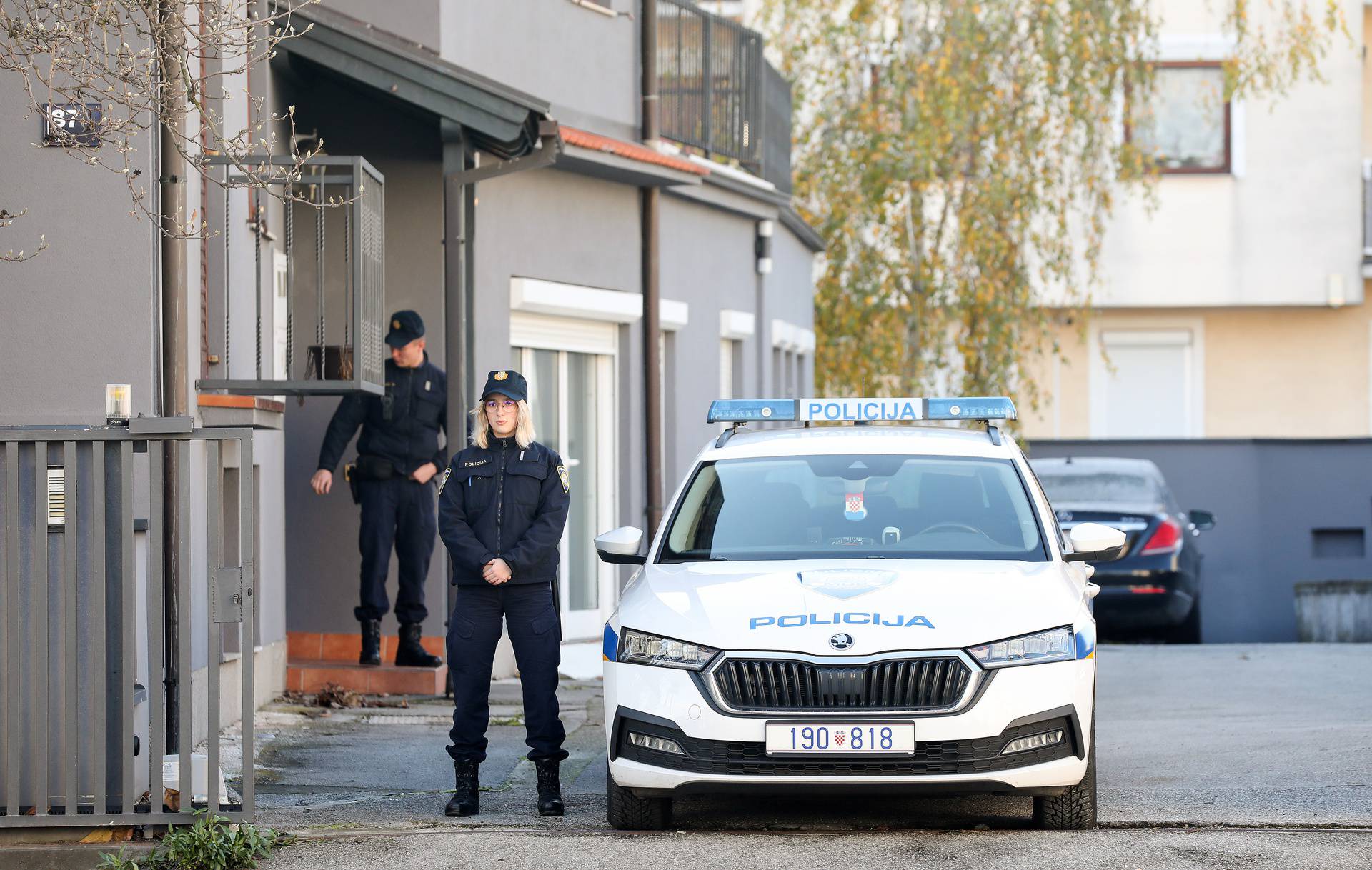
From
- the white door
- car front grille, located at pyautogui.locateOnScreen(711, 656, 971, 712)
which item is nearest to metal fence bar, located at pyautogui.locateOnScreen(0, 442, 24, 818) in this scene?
car front grille, located at pyautogui.locateOnScreen(711, 656, 971, 712)

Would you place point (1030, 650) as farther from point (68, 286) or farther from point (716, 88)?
point (716, 88)

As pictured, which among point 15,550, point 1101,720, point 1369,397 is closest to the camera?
point 15,550

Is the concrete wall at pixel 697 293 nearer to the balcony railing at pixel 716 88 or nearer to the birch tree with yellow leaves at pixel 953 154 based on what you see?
the balcony railing at pixel 716 88

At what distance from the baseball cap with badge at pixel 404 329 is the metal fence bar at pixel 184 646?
479cm

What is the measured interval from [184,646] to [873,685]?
2299 mm

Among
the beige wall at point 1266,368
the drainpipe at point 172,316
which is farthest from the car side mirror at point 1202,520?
the drainpipe at point 172,316

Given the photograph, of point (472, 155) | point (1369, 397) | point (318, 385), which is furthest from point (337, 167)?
point (1369, 397)

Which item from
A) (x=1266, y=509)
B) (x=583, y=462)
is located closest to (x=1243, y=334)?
(x=1266, y=509)

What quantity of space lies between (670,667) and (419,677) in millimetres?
4892

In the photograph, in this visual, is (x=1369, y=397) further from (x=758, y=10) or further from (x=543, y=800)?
(x=543, y=800)

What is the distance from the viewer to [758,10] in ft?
75.2

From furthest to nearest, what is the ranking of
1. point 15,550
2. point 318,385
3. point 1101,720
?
1. point 1101,720
2. point 318,385
3. point 15,550

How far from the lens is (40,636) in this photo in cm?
635

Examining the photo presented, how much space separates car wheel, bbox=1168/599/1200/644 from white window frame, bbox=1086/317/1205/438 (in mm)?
10046
